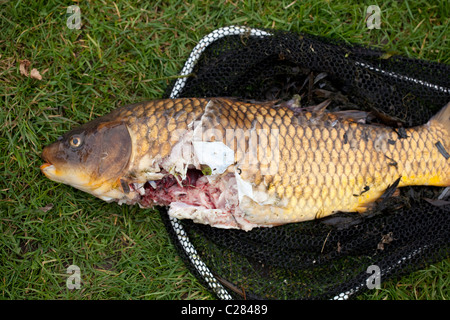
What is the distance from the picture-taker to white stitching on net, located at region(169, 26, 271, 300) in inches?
86.3

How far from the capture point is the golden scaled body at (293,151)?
1857 mm

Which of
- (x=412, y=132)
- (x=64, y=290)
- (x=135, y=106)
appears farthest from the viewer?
(x=64, y=290)

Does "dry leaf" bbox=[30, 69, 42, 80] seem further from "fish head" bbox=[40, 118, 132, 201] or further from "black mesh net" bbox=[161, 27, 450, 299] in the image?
"black mesh net" bbox=[161, 27, 450, 299]

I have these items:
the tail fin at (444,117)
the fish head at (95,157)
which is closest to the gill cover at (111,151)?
the fish head at (95,157)

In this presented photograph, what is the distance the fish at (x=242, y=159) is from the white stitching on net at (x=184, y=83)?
0.25 metres

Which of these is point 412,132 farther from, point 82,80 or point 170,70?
point 82,80

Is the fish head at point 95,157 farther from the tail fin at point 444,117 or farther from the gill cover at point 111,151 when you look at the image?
the tail fin at point 444,117

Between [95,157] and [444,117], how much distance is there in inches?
77.0

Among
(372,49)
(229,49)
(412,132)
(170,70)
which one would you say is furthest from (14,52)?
(412,132)

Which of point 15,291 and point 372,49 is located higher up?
point 372,49

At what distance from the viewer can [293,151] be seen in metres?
1.92

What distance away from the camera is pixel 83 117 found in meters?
2.29

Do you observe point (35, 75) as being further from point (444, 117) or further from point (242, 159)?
point (444, 117)

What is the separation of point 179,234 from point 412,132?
1455 millimetres
